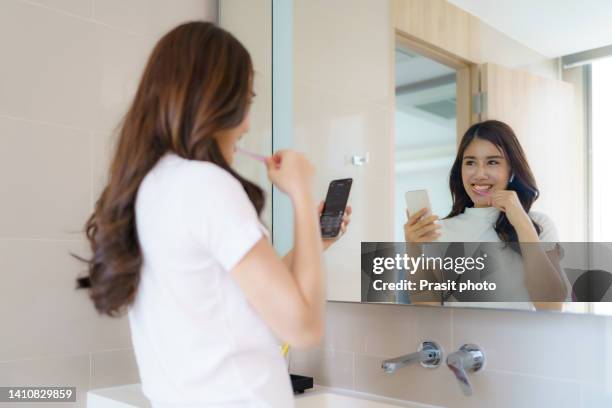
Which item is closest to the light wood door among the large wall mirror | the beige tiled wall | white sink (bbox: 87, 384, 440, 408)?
the large wall mirror

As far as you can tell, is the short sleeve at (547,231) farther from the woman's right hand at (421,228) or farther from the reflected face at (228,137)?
the reflected face at (228,137)

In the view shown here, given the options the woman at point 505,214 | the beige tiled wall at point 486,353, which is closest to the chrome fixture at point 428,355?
the beige tiled wall at point 486,353

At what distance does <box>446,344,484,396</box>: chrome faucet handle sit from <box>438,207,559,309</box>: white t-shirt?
88 mm

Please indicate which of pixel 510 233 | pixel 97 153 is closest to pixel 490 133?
pixel 510 233

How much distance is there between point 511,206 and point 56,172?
0.97m

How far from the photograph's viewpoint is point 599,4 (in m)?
1.16

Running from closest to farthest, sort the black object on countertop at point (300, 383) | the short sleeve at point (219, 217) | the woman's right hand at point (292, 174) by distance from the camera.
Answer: the short sleeve at point (219, 217), the woman's right hand at point (292, 174), the black object on countertop at point (300, 383)

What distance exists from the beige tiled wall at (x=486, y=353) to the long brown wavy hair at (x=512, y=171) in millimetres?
163

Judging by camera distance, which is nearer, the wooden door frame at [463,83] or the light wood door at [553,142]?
the light wood door at [553,142]

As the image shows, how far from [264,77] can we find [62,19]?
526 mm

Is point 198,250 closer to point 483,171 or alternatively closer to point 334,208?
Result: point 334,208

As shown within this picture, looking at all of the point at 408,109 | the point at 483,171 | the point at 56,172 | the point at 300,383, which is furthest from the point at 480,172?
the point at 56,172

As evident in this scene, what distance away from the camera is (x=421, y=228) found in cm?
139

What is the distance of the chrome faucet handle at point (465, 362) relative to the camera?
4.01 ft
